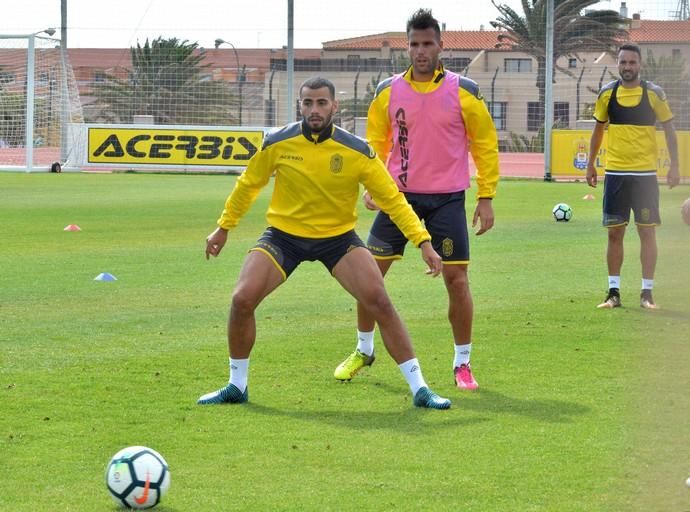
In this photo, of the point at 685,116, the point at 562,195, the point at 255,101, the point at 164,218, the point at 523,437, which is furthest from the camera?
the point at 255,101

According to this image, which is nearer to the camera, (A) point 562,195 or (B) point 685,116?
(B) point 685,116

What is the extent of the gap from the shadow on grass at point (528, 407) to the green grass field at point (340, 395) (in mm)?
17

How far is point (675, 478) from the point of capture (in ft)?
18.1

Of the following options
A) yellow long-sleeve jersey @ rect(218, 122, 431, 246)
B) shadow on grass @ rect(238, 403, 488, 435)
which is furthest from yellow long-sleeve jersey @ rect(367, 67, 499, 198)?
shadow on grass @ rect(238, 403, 488, 435)

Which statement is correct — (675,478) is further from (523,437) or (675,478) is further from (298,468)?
(298,468)

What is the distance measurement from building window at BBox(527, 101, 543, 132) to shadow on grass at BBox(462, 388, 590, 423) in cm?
2982

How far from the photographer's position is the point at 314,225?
745cm

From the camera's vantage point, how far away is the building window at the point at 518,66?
38.0 m

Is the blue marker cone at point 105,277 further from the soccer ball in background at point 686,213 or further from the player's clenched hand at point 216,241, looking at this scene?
the soccer ball in background at point 686,213

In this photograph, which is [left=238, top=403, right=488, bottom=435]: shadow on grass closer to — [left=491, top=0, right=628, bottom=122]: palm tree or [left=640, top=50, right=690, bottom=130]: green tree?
[left=640, top=50, right=690, bottom=130]: green tree

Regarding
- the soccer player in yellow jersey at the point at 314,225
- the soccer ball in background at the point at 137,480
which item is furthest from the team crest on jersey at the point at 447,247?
the soccer ball in background at the point at 137,480

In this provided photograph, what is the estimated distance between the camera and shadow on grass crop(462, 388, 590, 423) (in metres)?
7.00

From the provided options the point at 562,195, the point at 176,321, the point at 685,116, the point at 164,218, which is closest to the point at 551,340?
the point at 176,321

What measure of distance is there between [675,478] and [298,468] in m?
1.66
